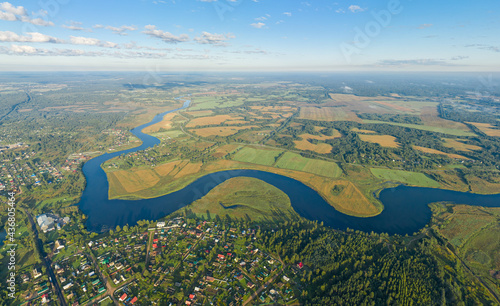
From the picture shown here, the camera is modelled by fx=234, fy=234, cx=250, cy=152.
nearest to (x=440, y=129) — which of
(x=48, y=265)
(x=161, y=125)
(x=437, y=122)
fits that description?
(x=437, y=122)

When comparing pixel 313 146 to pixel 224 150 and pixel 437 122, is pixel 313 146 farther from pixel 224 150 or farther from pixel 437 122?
pixel 437 122

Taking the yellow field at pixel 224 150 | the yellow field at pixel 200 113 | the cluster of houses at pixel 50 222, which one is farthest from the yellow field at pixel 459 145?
the cluster of houses at pixel 50 222

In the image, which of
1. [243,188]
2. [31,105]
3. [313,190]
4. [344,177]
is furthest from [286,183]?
[31,105]

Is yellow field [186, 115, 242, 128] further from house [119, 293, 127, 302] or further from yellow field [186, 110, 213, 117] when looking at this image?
house [119, 293, 127, 302]

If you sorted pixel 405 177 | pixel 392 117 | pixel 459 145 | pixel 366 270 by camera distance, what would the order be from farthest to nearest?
pixel 392 117, pixel 459 145, pixel 405 177, pixel 366 270

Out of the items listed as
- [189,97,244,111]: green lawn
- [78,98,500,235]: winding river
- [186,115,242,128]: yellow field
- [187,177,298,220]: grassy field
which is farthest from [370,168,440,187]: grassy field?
[189,97,244,111]: green lawn

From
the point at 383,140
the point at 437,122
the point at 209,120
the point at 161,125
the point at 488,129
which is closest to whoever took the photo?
the point at 383,140
